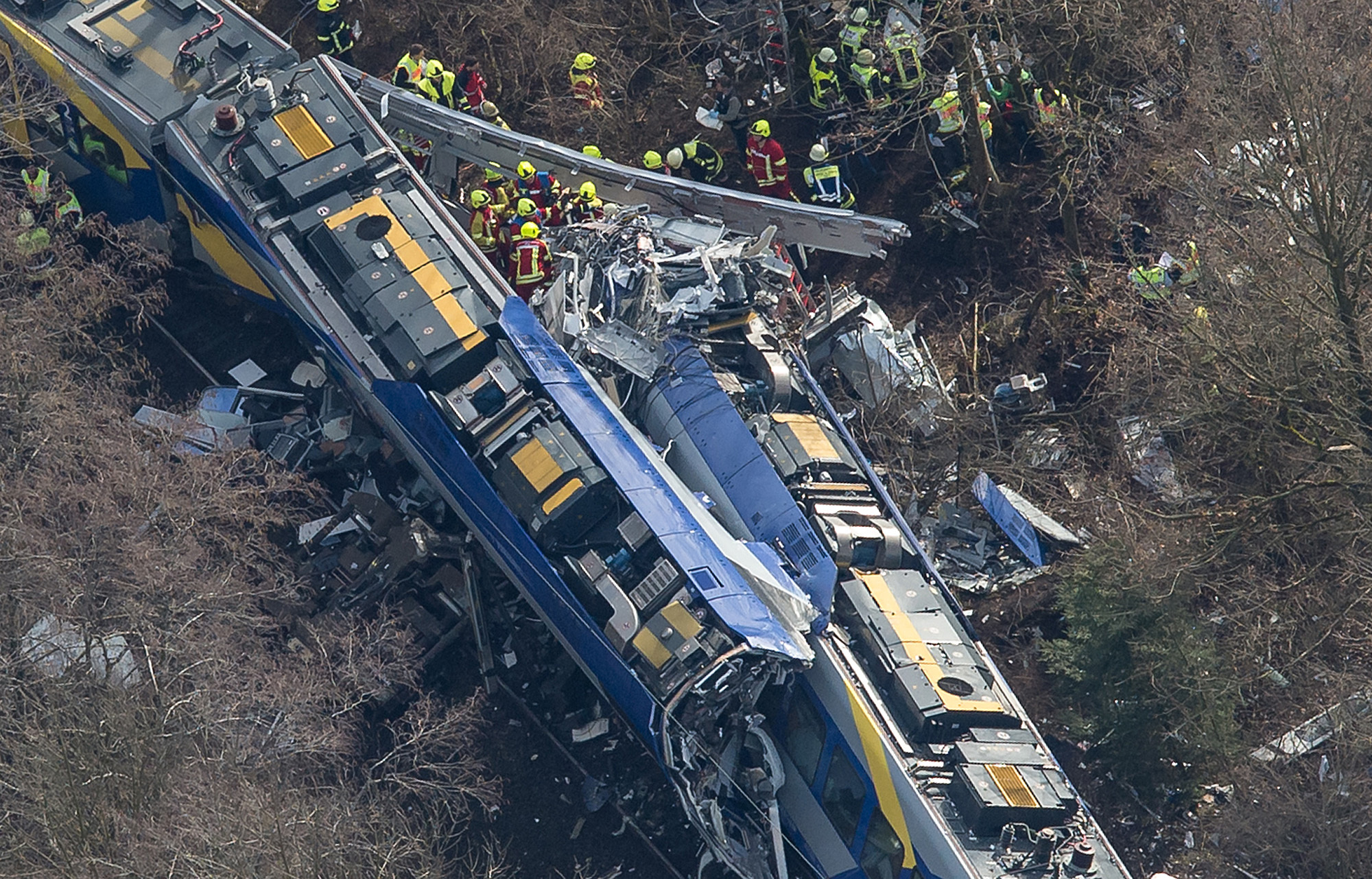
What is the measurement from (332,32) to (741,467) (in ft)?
34.6

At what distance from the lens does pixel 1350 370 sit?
22.1 metres

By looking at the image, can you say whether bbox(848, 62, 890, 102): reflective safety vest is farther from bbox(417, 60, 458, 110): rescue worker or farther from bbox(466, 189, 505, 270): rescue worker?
bbox(417, 60, 458, 110): rescue worker

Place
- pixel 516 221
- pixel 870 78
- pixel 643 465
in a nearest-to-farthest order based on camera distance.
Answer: pixel 643 465, pixel 516 221, pixel 870 78

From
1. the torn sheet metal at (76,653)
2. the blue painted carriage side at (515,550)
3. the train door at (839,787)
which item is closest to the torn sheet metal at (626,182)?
the blue painted carriage side at (515,550)

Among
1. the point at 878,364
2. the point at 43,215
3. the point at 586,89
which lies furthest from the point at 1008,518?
the point at 43,215

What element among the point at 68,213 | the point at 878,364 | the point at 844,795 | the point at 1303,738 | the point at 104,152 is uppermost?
the point at 104,152

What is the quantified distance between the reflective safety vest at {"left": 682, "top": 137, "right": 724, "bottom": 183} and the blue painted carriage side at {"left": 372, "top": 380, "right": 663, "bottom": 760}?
21.9 feet

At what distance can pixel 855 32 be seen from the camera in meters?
27.1

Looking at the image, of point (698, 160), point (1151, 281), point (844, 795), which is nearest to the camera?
point (844, 795)

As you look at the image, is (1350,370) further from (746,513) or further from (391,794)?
(391,794)

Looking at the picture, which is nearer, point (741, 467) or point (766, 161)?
point (741, 467)

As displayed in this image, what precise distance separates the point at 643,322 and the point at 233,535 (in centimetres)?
607

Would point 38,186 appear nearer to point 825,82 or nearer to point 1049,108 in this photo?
point 825,82

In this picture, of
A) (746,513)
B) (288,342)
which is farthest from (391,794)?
(288,342)
